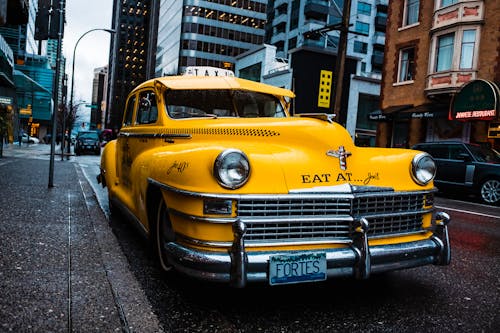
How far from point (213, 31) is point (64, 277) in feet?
241

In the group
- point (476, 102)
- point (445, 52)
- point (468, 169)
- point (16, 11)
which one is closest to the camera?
point (468, 169)

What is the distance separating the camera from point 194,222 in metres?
2.83

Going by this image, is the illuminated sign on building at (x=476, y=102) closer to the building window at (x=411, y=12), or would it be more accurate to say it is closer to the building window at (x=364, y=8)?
the building window at (x=411, y=12)

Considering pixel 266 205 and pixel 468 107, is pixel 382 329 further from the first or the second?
pixel 468 107

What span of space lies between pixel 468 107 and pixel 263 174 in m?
17.5

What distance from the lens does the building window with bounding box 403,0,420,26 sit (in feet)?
74.6

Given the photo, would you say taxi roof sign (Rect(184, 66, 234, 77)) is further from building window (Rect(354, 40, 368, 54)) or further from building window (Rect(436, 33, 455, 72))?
building window (Rect(354, 40, 368, 54))

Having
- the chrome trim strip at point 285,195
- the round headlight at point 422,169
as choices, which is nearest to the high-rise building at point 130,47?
the round headlight at point 422,169

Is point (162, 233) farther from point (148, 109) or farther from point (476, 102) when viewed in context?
point (476, 102)

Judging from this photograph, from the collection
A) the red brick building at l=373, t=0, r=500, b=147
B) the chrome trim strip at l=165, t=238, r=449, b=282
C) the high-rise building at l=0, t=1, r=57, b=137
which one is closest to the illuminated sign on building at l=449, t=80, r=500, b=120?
the red brick building at l=373, t=0, r=500, b=147

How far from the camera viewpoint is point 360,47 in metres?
59.3

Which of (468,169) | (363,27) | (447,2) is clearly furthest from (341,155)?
(363,27)

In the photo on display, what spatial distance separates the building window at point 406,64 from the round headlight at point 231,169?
22017 mm

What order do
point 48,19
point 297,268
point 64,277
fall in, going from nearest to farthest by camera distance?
point 297,268, point 64,277, point 48,19
